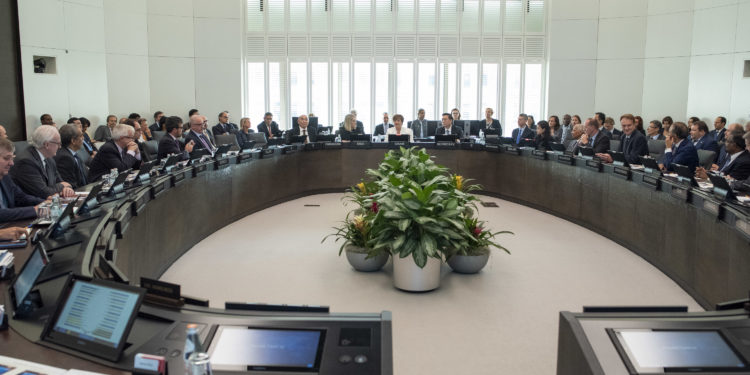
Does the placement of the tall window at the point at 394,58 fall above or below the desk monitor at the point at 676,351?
above

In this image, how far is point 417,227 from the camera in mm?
4781

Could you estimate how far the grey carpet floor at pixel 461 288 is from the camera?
3.81 metres

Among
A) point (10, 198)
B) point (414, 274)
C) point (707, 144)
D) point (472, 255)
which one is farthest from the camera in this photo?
point (707, 144)

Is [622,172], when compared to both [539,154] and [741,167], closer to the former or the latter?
[741,167]

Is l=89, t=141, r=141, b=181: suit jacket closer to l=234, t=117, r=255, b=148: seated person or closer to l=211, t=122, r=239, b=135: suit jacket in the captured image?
l=234, t=117, r=255, b=148: seated person

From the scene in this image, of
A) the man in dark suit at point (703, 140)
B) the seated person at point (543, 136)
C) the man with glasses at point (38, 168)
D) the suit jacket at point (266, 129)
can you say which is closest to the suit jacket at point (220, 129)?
the suit jacket at point (266, 129)

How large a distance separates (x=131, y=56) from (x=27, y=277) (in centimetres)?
1159

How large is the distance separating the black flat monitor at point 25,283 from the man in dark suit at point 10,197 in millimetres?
1814

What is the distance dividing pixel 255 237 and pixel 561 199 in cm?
412

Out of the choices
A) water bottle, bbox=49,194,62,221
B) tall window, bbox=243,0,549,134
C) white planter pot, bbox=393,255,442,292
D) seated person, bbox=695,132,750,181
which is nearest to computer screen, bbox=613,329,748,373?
white planter pot, bbox=393,255,442,292

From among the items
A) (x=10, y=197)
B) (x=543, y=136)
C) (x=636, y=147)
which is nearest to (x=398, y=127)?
(x=543, y=136)

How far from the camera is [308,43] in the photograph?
14367 millimetres

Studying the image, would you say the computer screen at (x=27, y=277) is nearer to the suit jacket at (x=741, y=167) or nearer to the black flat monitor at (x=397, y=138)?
the suit jacket at (x=741, y=167)

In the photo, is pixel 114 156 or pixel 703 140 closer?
pixel 114 156
